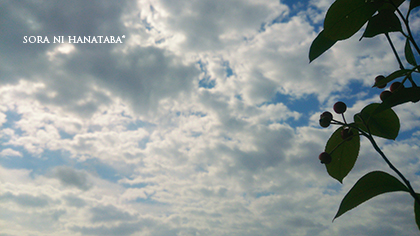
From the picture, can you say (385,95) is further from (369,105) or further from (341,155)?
(341,155)

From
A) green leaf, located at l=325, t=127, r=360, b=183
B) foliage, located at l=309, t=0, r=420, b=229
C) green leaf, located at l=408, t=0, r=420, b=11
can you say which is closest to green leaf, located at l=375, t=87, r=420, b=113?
foliage, located at l=309, t=0, r=420, b=229

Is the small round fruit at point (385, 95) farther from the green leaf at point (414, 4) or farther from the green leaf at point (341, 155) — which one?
the green leaf at point (414, 4)

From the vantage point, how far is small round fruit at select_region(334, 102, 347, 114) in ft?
6.41

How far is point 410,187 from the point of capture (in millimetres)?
1198

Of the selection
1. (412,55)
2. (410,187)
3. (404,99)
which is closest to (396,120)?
(412,55)

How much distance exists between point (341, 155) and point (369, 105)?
1.21 ft

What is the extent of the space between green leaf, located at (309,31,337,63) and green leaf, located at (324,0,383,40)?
0.27 feet

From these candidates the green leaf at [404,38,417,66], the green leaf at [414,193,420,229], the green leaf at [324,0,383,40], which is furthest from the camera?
the green leaf at [404,38,417,66]

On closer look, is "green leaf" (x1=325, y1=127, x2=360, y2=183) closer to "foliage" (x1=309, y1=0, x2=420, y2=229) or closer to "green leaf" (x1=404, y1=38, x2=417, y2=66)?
"foliage" (x1=309, y1=0, x2=420, y2=229)

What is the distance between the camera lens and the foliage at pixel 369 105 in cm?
130

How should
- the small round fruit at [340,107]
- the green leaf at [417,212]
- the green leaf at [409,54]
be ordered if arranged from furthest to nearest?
the small round fruit at [340,107], the green leaf at [409,54], the green leaf at [417,212]

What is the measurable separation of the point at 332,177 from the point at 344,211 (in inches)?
21.4

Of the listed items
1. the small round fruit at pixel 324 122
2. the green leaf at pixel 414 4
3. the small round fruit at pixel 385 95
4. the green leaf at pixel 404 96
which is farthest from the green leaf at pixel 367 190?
the green leaf at pixel 414 4

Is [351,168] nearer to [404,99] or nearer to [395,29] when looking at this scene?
[404,99]
